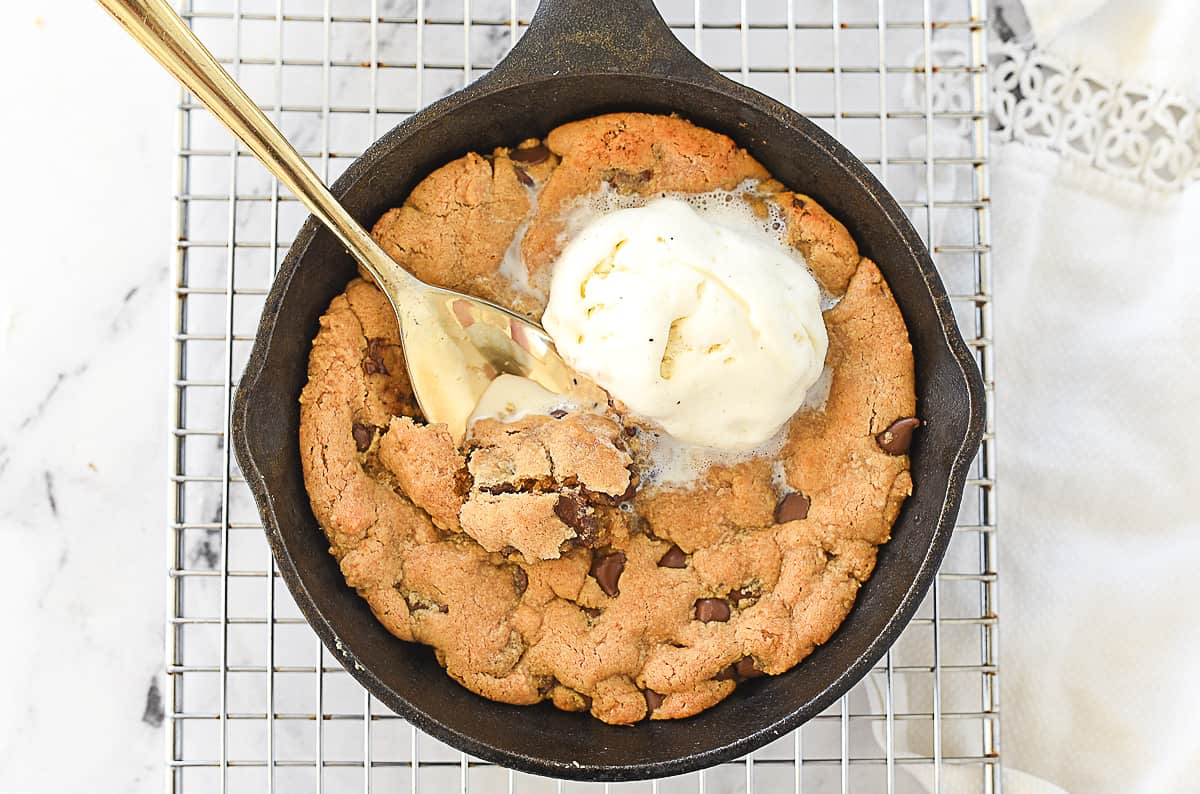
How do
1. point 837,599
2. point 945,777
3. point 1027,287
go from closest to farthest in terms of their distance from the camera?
point 837,599
point 945,777
point 1027,287

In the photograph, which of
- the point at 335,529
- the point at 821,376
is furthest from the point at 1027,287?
the point at 335,529

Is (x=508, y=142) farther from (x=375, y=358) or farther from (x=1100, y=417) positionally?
Result: (x=1100, y=417)

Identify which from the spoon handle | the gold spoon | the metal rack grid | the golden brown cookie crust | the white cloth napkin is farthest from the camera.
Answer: the white cloth napkin

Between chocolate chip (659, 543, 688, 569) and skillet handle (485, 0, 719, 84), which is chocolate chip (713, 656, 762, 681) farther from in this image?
skillet handle (485, 0, 719, 84)

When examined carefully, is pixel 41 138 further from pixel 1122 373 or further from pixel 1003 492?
pixel 1122 373

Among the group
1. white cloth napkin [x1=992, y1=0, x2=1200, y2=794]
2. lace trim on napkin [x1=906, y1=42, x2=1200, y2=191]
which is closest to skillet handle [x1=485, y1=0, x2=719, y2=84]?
lace trim on napkin [x1=906, y1=42, x2=1200, y2=191]

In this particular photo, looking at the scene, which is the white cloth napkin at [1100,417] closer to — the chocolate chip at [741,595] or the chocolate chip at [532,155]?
the chocolate chip at [741,595]

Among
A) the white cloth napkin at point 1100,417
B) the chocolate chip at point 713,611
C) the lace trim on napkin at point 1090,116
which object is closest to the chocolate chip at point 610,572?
the chocolate chip at point 713,611
